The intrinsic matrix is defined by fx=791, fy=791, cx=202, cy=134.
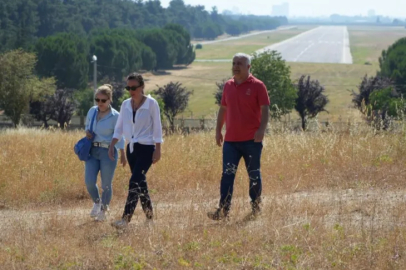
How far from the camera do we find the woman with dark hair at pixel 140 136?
6855mm

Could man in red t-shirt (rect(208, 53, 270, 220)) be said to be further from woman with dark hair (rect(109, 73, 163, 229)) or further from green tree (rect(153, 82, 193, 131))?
green tree (rect(153, 82, 193, 131))

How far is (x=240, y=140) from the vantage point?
7.04 metres

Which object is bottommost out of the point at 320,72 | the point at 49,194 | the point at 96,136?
the point at 320,72

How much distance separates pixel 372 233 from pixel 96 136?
9.00 ft

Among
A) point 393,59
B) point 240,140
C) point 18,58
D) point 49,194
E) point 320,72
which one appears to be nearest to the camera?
point 240,140

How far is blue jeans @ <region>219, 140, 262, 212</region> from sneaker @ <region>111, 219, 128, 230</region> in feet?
2.89

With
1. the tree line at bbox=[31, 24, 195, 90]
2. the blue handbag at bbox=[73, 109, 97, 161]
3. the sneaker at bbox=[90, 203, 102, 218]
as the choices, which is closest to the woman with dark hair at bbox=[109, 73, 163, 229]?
the sneaker at bbox=[90, 203, 102, 218]

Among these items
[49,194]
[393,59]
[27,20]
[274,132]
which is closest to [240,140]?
[49,194]

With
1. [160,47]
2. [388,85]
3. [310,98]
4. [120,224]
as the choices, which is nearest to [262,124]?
[120,224]

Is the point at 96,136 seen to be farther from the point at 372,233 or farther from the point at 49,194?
the point at 372,233

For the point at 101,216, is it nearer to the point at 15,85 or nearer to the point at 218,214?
the point at 218,214

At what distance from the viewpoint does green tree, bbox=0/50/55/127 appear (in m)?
46.2

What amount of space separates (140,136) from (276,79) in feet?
137

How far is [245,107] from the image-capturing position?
7.01m
